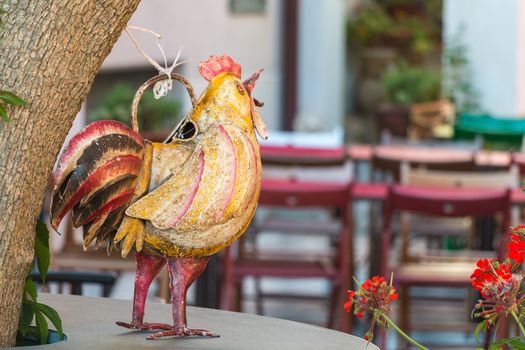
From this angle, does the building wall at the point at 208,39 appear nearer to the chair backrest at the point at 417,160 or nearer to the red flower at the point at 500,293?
the chair backrest at the point at 417,160

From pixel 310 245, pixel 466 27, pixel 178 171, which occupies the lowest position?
pixel 310 245

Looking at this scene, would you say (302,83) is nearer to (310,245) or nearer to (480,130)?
(310,245)

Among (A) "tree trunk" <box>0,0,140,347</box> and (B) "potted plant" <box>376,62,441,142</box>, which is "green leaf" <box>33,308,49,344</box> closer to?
(A) "tree trunk" <box>0,0,140,347</box>

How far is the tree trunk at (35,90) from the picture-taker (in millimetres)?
1774

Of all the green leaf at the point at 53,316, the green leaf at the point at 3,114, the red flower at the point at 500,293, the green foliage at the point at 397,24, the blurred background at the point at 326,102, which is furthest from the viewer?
the green foliage at the point at 397,24

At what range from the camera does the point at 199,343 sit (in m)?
1.85

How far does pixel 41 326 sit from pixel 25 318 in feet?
0.12

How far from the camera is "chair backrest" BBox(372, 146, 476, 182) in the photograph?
5.54 m

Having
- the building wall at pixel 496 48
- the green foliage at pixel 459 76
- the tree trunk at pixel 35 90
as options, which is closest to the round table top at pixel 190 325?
the tree trunk at pixel 35 90

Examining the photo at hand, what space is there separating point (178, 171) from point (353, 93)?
44.3 feet

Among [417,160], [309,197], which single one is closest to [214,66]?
[309,197]

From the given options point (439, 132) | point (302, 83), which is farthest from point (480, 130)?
point (302, 83)

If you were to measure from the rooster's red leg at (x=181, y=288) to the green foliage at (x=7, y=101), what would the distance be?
0.32 m

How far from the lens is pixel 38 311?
1925mm
